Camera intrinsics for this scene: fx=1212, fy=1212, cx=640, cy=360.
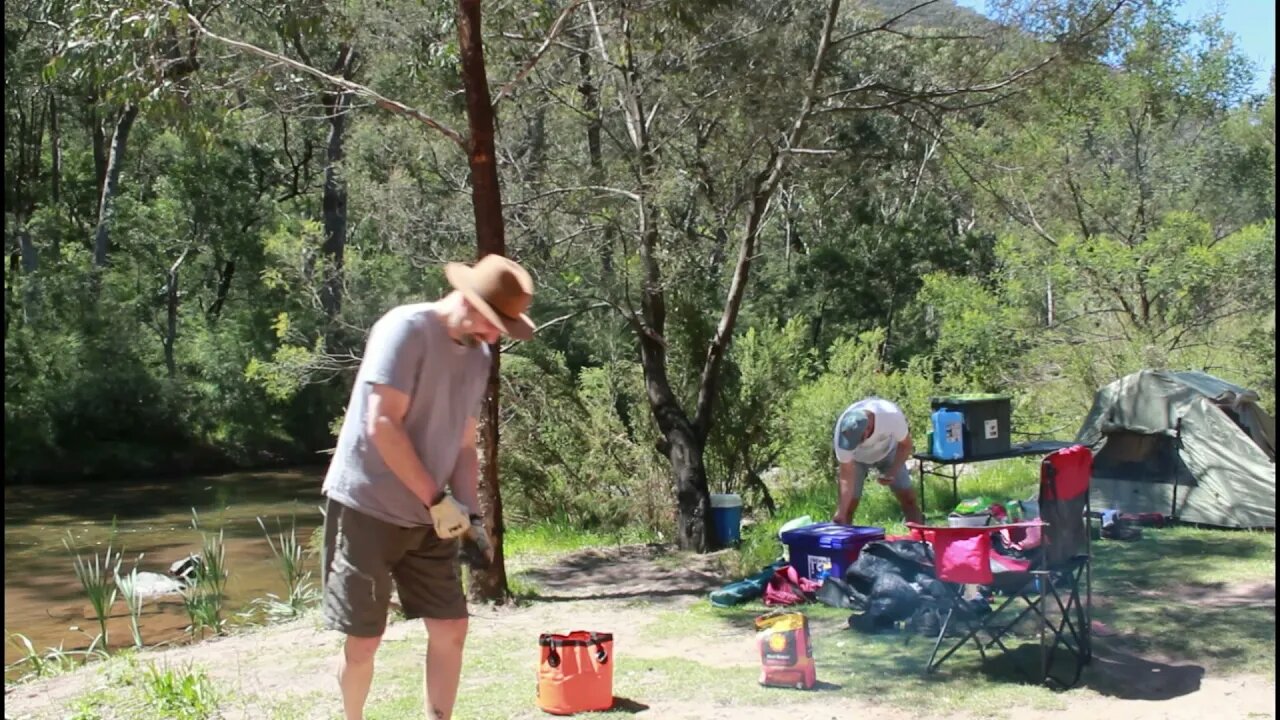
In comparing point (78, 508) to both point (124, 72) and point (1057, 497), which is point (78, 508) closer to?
point (124, 72)

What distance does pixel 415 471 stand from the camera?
3.41 m

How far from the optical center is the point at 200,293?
29.7 metres

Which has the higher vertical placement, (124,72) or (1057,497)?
(124,72)

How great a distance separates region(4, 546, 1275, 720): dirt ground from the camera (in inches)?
177

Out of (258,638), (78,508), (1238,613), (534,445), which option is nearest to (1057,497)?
(1238,613)

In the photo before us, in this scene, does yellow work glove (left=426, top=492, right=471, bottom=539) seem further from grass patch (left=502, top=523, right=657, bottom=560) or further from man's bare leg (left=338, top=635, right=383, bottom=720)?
grass patch (left=502, top=523, right=657, bottom=560)

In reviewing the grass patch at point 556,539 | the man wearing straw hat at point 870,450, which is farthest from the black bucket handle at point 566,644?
the grass patch at point 556,539

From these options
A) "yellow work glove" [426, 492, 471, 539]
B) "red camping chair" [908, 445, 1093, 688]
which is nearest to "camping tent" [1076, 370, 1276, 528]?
"red camping chair" [908, 445, 1093, 688]

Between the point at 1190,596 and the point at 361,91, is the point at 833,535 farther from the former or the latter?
the point at 361,91

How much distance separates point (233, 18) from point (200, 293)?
22.1m

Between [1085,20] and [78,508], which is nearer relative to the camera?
[1085,20]

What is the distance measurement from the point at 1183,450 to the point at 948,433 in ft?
5.91

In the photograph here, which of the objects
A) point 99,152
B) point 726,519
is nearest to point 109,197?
point 99,152

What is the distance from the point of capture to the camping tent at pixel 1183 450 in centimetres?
859
